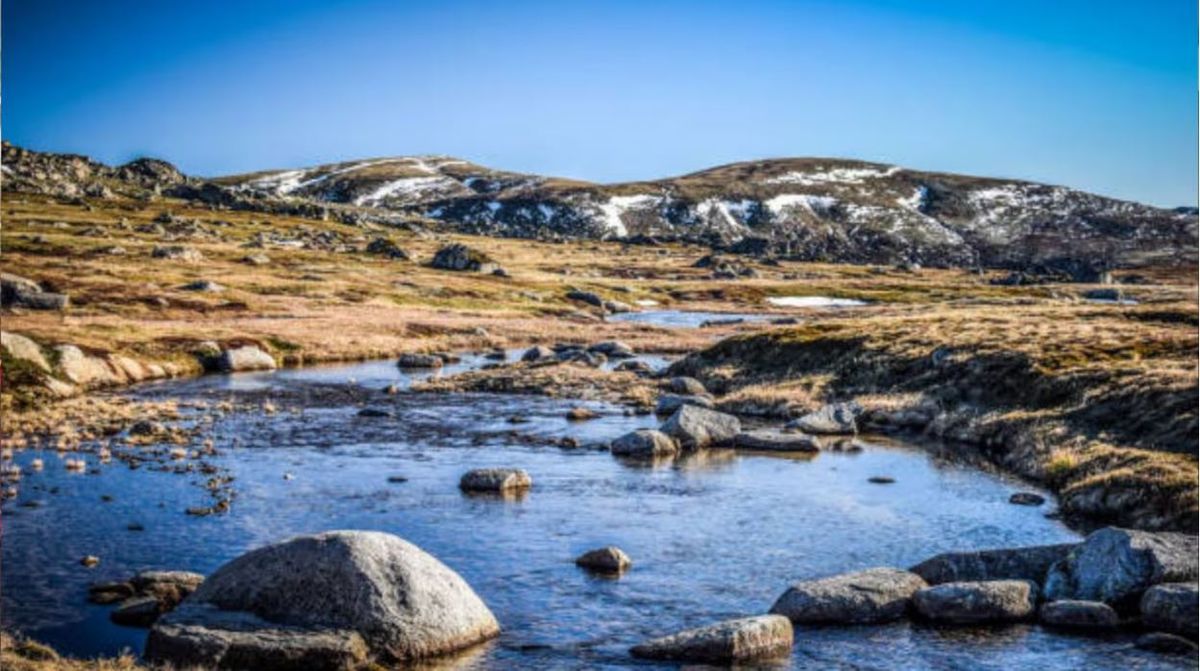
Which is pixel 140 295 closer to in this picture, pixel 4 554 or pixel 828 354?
pixel 828 354

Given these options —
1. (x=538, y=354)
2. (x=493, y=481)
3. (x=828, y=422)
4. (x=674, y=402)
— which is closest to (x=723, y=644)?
(x=493, y=481)

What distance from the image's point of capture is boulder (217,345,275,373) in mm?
79062

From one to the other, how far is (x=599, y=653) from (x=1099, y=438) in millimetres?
31666

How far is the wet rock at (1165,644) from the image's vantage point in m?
23.5

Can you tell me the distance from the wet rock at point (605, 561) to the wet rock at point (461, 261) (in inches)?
6113

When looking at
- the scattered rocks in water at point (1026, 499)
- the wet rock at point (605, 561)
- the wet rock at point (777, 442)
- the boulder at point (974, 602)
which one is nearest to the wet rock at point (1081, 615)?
the boulder at point (974, 602)

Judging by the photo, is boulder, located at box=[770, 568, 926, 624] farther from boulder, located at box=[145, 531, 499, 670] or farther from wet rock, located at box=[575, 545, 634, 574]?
boulder, located at box=[145, 531, 499, 670]

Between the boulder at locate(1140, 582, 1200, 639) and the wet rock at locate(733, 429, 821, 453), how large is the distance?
25.5 m

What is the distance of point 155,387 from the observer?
225ft

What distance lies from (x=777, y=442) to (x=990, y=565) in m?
22.8

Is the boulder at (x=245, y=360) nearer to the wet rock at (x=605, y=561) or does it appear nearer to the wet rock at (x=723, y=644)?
the wet rock at (x=605, y=561)

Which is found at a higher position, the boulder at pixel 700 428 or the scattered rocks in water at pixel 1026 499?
the boulder at pixel 700 428

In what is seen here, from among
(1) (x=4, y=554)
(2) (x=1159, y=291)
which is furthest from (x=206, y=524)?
(2) (x=1159, y=291)

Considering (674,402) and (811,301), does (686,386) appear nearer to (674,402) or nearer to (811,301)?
(674,402)
